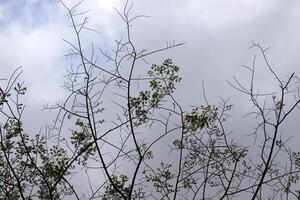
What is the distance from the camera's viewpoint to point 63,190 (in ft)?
27.6

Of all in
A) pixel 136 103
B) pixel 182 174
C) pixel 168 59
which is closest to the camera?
pixel 136 103

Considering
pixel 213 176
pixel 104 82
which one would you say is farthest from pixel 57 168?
pixel 213 176

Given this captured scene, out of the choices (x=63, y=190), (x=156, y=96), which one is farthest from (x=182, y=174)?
(x=63, y=190)

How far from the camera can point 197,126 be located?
25.0 ft

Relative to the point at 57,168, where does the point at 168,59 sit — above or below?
above

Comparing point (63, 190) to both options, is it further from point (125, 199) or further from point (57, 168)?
point (125, 199)

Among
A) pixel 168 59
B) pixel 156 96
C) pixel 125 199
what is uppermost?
pixel 168 59

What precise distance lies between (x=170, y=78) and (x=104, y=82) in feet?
4.36

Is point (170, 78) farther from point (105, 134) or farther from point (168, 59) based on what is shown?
point (105, 134)

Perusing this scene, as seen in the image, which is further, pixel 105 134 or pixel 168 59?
pixel 168 59

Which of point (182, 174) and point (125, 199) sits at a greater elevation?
point (182, 174)

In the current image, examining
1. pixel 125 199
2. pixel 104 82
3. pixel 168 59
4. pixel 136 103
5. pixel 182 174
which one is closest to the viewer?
pixel 125 199

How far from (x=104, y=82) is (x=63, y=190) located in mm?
2746

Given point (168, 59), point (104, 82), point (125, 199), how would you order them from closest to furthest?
point (125, 199) < point (104, 82) < point (168, 59)
